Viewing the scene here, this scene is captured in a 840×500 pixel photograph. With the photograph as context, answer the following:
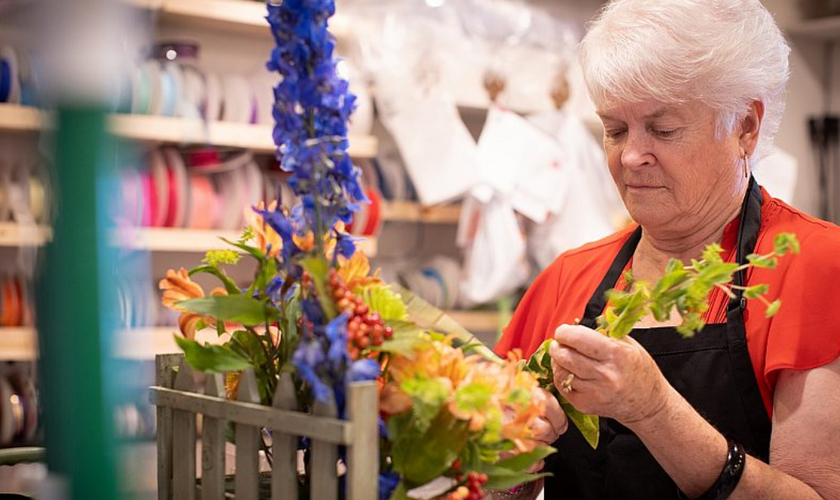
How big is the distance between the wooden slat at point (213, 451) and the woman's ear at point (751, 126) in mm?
844

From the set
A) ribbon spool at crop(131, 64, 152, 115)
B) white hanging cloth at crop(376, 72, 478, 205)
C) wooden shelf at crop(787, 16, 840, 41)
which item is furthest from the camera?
wooden shelf at crop(787, 16, 840, 41)

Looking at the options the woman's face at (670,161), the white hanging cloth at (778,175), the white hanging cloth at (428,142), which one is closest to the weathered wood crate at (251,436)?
the woman's face at (670,161)

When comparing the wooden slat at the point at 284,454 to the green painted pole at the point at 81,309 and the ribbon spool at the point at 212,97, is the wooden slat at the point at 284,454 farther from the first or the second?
the ribbon spool at the point at 212,97

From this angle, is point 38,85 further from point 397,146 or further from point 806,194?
point 806,194

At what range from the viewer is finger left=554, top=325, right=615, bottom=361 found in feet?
3.16

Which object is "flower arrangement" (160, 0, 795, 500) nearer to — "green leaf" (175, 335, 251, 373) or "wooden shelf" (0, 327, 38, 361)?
"green leaf" (175, 335, 251, 373)

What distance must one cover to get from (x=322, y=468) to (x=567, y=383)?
348mm

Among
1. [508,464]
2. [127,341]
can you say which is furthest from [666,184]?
[127,341]

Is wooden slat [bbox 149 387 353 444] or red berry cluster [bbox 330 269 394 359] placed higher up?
red berry cluster [bbox 330 269 394 359]

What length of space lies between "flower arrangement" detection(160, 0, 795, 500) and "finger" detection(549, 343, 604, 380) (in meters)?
0.15

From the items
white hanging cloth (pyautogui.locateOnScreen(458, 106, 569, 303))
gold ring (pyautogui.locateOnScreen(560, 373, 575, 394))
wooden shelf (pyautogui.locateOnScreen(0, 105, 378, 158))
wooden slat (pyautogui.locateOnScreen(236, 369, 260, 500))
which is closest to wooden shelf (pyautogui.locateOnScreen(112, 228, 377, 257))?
wooden shelf (pyautogui.locateOnScreen(0, 105, 378, 158))

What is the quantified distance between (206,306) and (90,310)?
49 cm

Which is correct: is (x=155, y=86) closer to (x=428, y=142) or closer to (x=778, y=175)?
(x=428, y=142)

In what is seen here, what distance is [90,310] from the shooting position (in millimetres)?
353
